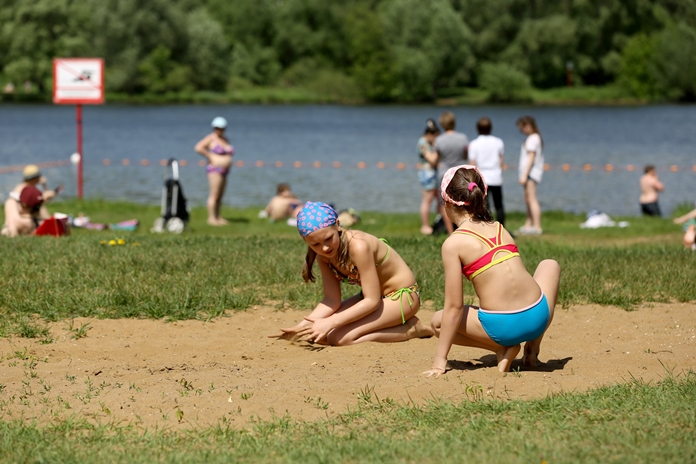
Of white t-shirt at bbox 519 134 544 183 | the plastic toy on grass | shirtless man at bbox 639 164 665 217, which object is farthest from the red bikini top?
shirtless man at bbox 639 164 665 217

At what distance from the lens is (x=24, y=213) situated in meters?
12.2

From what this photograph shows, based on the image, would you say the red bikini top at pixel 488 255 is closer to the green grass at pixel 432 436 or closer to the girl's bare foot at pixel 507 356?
the girl's bare foot at pixel 507 356

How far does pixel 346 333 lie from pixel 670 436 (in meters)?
2.82

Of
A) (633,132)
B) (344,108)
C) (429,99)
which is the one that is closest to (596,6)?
(429,99)

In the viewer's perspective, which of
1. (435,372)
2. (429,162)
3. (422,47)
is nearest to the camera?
(435,372)

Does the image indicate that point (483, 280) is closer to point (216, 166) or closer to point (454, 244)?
point (454, 244)

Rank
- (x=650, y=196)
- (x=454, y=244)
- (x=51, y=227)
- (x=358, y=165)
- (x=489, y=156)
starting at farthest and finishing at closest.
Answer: (x=358, y=165), (x=650, y=196), (x=489, y=156), (x=51, y=227), (x=454, y=244)

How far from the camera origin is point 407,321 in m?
6.73

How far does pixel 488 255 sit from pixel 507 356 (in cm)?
70

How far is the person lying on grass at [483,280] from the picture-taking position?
17.7 feet

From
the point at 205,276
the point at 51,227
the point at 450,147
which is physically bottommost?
the point at 51,227

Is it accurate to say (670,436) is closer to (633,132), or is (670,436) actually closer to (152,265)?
(152,265)

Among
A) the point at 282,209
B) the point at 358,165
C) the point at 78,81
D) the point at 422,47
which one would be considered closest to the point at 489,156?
the point at 282,209

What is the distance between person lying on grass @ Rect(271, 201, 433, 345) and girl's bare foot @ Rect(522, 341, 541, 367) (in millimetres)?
1084
